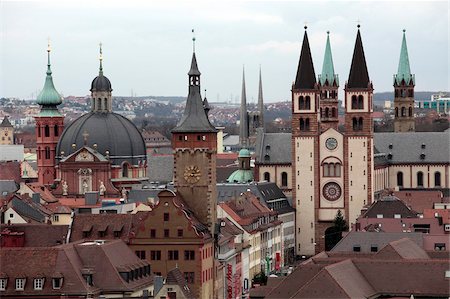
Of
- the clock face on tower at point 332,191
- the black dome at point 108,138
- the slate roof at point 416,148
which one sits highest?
the black dome at point 108,138

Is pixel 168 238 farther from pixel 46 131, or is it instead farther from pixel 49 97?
pixel 49 97

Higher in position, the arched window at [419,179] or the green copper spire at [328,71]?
the green copper spire at [328,71]

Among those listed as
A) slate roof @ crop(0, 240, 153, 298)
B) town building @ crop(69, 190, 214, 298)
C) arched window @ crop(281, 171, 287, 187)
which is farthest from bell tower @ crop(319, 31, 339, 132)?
slate roof @ crop(0, 240, 153, 298)

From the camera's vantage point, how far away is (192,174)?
11956 cm

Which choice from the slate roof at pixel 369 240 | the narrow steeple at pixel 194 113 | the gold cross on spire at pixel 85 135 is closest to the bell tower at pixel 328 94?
the gold cross on spire at pixel 85 135

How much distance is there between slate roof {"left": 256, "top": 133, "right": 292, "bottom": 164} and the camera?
192m

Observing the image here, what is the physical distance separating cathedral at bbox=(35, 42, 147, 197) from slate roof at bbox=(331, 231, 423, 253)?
42785 mm

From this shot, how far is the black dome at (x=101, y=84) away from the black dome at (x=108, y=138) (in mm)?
3113

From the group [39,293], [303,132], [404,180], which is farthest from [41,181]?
[39,293]

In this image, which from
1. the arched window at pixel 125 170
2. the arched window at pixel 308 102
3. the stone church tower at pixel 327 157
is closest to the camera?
the arched window at pixel 125 170

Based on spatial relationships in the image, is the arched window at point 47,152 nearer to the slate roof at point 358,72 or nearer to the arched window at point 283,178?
the arched window at point 283,178

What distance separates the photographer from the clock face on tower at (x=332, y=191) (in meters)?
182

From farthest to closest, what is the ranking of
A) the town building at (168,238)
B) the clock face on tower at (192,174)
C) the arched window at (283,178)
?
the arched window at (283,178)
the clock face on tower at (192,174)
the town building at (168,238)

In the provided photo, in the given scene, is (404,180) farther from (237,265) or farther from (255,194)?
(237,265)
